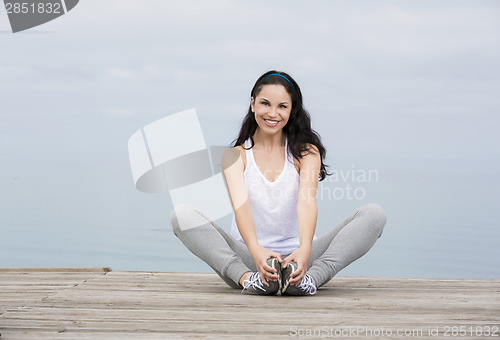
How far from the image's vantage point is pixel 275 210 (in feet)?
7.77

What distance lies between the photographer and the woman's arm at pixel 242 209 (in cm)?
207

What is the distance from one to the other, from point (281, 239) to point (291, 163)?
0.92 feet

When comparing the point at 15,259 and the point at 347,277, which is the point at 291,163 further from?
the point at 15,259

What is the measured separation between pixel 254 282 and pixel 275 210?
326 millimetres

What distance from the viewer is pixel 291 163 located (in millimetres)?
2406

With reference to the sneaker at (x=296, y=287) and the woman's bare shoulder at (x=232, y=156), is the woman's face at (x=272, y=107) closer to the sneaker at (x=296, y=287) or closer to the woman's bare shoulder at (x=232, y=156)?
the woman's bare shoulder at (x=232, y=156)

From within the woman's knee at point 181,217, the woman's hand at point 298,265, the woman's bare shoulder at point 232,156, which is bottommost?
the woman's hand at point 298,265

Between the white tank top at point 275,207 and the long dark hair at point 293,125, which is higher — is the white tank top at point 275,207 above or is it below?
below

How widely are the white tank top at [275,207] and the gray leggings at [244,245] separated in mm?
67

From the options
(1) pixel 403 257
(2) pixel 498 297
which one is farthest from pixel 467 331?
(1) pixel 403 257

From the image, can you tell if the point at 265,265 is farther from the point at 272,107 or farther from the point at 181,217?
the point at 272,107

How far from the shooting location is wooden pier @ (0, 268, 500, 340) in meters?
1.57

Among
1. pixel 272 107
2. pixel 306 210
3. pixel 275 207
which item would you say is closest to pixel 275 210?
pixel 275 207

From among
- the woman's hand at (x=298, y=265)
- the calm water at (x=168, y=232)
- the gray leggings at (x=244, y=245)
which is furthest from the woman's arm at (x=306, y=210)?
the calm water at (x=168, y=232)
